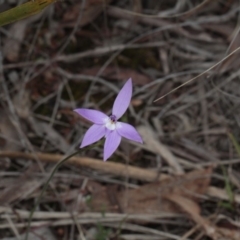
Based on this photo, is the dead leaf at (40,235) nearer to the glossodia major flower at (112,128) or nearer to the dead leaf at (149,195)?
the dead leaf at (149,195)

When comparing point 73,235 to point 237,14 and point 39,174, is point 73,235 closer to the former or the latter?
point 39,174

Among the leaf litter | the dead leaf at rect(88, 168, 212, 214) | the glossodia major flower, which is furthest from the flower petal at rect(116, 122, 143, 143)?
the dead leaf at rect(88, 168, 212, 214)

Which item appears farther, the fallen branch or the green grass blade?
the fallen branch

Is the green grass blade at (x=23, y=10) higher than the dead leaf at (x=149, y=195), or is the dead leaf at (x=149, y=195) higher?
the green grass blade at (x=23, y=10)

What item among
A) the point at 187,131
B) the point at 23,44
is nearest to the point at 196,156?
the point at 187,131

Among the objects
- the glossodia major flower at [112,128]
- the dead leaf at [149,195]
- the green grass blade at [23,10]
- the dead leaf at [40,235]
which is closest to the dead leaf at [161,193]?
the dead leaf at [149,195]


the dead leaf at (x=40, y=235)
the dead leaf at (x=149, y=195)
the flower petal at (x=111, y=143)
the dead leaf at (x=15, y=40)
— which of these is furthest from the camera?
the dead leaf at (x=15, y=40)

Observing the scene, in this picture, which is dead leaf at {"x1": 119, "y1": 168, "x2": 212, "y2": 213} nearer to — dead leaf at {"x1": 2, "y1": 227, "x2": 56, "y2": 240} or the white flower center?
dead leaf at {"x1": 2, "y1": 227, "x2": 56, "y2": 240}

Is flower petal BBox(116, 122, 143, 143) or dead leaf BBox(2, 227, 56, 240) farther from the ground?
flower petal BBox(116, 122, 143, 143)
